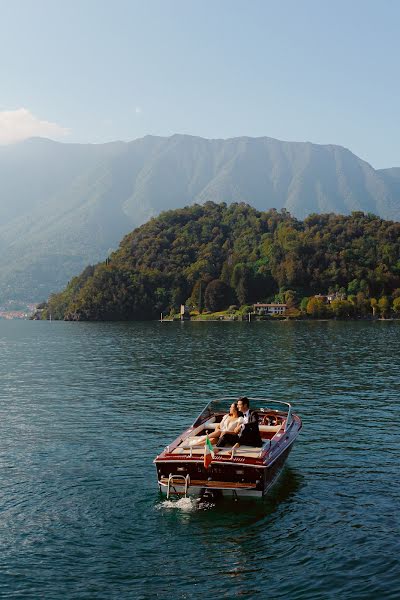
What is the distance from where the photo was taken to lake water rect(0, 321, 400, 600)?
16844 mm

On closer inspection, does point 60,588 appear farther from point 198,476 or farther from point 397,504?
point 397,504

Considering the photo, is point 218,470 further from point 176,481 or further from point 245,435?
point 245,435

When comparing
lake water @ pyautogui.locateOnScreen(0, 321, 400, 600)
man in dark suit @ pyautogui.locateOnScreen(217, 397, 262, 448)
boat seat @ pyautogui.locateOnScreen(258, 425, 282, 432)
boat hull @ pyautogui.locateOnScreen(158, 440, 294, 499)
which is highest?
man in dark suit @ pyautogui.locateOnScreen(217, 397, 262, 448)

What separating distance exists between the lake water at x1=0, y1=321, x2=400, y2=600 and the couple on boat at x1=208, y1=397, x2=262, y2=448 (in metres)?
2.33

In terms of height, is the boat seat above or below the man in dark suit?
below

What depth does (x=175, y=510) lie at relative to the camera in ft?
71.3

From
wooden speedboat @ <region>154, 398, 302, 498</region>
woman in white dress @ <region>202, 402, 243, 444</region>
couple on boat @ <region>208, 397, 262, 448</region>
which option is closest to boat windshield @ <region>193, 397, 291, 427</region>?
woman in white dress @ <region>202, 402, 243, 444</region>

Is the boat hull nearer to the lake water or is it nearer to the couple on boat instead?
the lake water

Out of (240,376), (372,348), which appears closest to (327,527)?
(240,376)

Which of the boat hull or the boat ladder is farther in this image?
the boat ladder

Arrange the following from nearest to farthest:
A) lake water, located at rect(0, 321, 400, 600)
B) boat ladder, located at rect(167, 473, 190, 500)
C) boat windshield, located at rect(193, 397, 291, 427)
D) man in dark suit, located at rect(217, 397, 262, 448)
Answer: lake water, located at rect(0, 321, 400, 600), boat ladder, located at rect(167, 473, 190, 500), man in dark suit, located at rect(217, 397, 262, 448), boat windshield, located at rect(193, 397, 291, 427)

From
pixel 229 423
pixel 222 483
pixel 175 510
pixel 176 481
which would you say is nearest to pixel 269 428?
pixel 229 423

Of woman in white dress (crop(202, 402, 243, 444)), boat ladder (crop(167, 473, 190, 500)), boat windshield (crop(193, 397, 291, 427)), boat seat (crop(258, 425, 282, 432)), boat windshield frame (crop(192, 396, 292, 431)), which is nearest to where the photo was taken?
boat ladder (crop(167, 473, 190, 500))

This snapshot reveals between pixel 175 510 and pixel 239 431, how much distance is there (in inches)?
165
